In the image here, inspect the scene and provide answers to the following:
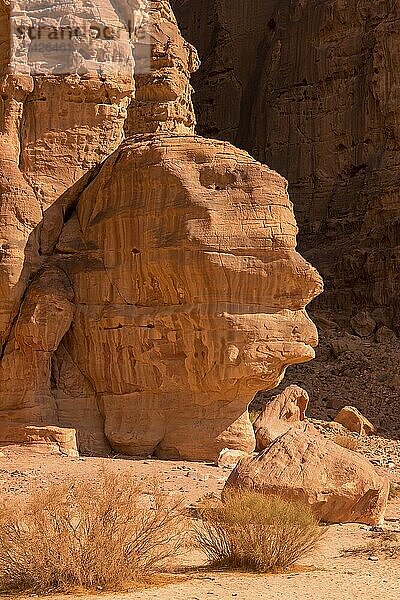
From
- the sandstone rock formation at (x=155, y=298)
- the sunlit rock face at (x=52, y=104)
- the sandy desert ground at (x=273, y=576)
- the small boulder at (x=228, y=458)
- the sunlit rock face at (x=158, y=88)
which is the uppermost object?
the sunlit rock face at (x=158, y=88)

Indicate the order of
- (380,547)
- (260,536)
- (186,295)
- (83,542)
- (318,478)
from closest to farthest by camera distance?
(83,542) → (260,536) → (380,547) → (318,478) → (186,295)

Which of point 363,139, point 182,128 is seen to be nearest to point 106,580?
point 182,128

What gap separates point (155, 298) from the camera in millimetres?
16938

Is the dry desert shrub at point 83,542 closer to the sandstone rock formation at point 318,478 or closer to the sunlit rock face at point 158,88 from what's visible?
the sandstone rock formation at point 318,478

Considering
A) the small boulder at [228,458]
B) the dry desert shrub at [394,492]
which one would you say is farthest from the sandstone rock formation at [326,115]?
the small boulder at [228,458]

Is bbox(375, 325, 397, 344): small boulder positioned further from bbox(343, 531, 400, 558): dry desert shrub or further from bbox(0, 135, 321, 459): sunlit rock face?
bbox(343, 531, 400, 558): dry desert shrub

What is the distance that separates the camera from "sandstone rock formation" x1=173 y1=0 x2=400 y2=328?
36.9m

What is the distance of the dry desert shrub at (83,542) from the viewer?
828 centimetres

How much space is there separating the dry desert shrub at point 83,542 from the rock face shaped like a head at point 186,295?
299 inches

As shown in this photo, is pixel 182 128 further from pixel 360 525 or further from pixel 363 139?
pixel 363 139

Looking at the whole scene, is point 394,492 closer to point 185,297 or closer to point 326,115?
point 185,297

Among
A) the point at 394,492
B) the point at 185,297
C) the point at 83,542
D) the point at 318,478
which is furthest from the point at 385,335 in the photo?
the point at 83,542

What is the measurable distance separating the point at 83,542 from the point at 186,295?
844 cm

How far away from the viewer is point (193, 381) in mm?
16750
